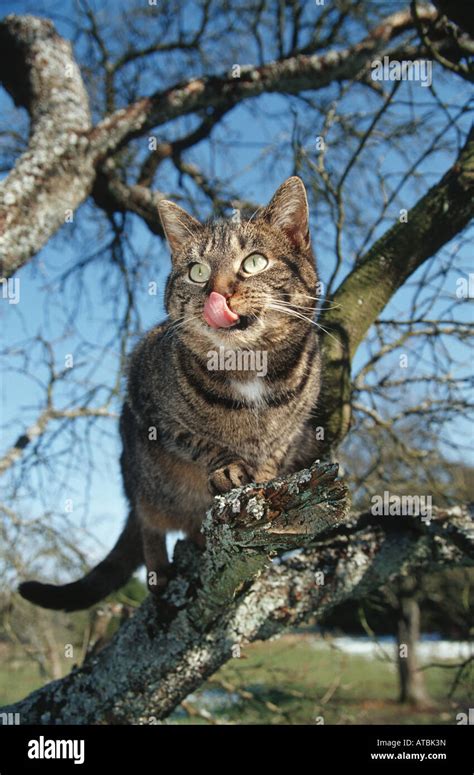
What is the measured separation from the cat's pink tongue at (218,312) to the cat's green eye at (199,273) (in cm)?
20

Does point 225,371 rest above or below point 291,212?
below

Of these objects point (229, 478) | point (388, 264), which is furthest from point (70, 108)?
point (229, 478)

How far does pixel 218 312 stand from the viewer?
2.25 metres

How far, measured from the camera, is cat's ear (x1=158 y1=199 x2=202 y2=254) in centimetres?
277

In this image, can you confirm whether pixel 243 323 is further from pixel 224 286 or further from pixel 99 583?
pixel 99 583

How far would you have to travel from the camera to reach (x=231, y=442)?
8.19ft

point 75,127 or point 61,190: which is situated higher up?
point 75,127

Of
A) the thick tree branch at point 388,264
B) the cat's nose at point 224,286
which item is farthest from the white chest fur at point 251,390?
Result: the thick tree branch at point 388,264

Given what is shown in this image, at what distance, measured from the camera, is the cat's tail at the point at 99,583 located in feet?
9.90

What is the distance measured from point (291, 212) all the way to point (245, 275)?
1.28ft

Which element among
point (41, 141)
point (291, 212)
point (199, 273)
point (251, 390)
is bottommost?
point (251, 390)
